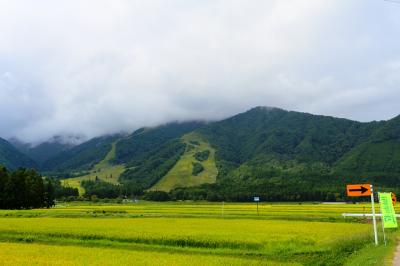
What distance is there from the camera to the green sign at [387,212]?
2767 centimetres

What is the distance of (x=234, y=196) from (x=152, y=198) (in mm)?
39969

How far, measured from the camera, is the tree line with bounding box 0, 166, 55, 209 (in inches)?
3684

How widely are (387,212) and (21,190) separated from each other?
8822cm

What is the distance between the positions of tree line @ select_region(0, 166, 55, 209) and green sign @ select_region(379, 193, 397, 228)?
86.6 meters

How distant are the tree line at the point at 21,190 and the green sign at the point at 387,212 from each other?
284 feet

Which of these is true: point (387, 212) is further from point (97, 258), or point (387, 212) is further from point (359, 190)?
point (97, 258)

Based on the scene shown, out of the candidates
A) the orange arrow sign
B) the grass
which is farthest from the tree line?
the orange arrow sign

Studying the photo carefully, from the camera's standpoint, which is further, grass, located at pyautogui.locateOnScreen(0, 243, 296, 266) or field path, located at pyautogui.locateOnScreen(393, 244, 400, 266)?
grass, located at pyautogui.locateOnScreen(0, 243, 296, 266)

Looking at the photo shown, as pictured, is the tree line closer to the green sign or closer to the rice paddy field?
the rice paddy field

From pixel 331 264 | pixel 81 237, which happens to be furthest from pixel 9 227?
pixel 331 264

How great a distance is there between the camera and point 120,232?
3806 centimetres

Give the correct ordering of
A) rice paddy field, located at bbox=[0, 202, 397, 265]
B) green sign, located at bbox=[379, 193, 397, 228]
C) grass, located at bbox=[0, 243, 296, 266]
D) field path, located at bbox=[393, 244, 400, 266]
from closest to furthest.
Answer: field path, located at bbox=[393, 244, 400, 266] → grass, located at bbox=[0, 243, 296, 266] → rice paddy field, located at bbox=[0, 202, 397, 265] → green sign, located at bbox=[379, 193, 397, 228]

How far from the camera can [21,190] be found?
9669 cm

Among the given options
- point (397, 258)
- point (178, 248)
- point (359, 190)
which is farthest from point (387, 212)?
point (178, 248)
